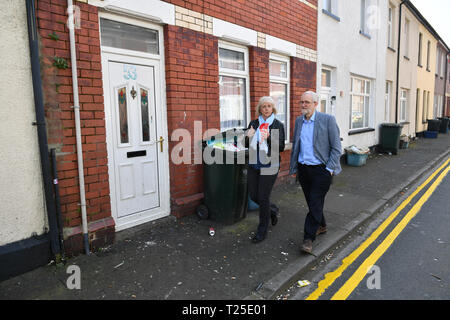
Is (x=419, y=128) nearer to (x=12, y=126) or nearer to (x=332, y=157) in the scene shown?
(x=332, y=157)

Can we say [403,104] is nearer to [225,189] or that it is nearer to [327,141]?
[327,141]

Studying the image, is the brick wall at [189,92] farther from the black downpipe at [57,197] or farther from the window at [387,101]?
the window at [387,101]

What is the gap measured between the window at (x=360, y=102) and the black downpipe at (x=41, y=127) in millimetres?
9668

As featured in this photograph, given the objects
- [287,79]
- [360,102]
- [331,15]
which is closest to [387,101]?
[360,102]

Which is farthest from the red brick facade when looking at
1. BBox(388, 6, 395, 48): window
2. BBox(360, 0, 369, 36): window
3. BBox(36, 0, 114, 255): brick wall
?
BBox(388, 6, 395, 48): window

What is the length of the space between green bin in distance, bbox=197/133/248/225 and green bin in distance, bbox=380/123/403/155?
9607mm

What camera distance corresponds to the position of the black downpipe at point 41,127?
10.5 feet

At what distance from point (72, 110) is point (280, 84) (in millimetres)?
4934

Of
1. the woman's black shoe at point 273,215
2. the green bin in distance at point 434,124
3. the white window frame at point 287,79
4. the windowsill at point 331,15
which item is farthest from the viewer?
the green bin in distance at point 434,124

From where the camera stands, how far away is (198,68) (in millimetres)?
5051

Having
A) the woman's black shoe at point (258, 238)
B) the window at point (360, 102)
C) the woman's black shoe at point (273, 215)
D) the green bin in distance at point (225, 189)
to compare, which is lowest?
the woman's black shoe at point (258, 238)

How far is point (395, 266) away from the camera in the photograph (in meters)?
3.65

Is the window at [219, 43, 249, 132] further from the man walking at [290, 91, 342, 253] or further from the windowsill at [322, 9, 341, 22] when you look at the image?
the windowsill at [322, 9, 341, 22]

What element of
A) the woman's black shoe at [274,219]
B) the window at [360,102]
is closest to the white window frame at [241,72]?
the woman's black shoe at [274,219]
